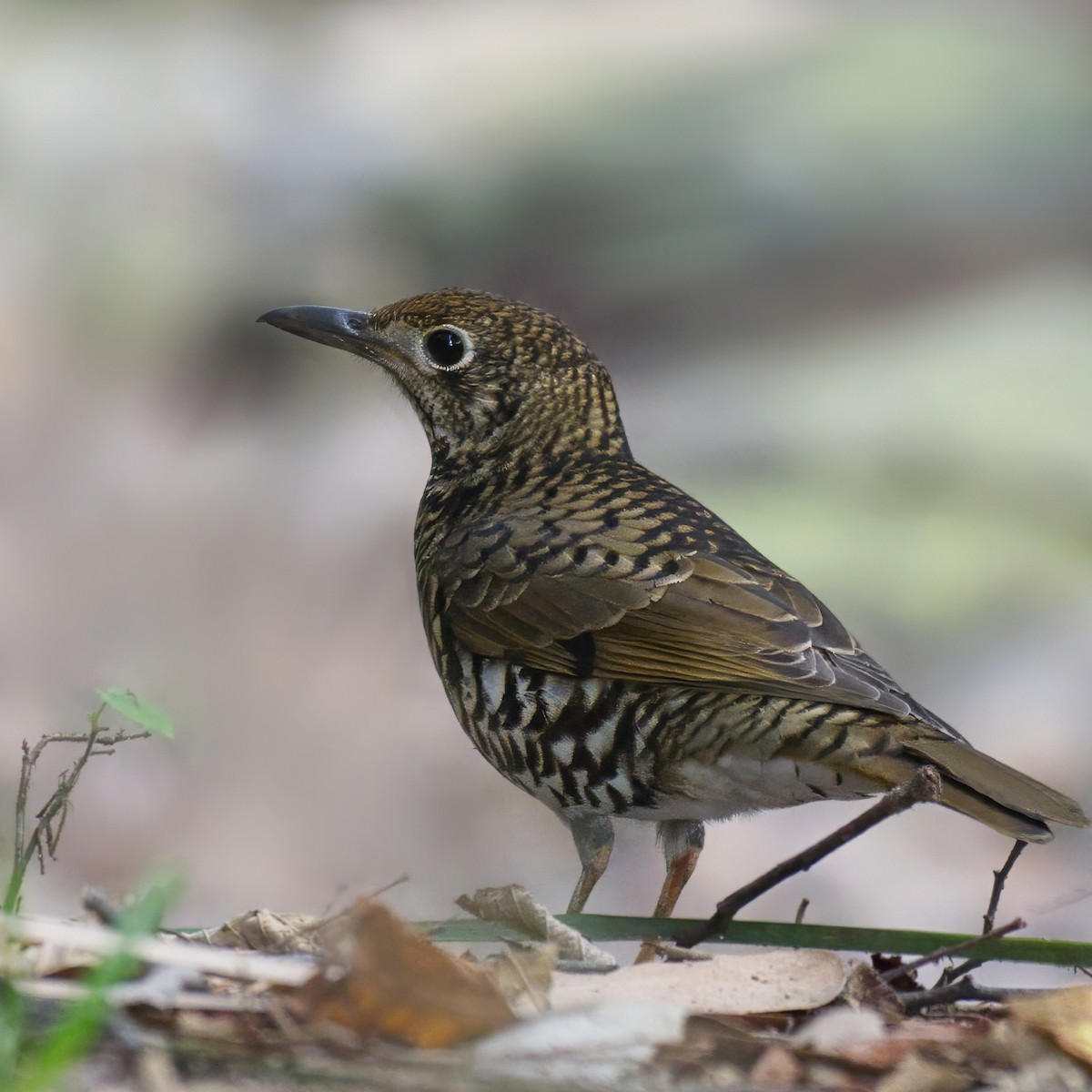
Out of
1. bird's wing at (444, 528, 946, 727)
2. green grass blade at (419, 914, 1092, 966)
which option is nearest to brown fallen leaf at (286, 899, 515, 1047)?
green grass blade at (419, 914, 1092, 966)

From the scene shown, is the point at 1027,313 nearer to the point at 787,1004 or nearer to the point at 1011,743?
the point at 1011,743

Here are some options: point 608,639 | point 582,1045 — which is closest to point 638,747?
point 608,639

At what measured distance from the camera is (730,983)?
8.73 feet

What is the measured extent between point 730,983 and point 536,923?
1.08 feet

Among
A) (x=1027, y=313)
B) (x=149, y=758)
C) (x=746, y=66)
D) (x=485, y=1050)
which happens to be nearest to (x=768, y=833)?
(x=149, y=758)

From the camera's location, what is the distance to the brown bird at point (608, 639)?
133 inches

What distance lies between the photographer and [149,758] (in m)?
7.05

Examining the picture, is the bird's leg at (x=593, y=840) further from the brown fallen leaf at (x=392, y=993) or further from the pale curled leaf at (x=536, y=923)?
the brown fallen leaf at (x=392, y=993)

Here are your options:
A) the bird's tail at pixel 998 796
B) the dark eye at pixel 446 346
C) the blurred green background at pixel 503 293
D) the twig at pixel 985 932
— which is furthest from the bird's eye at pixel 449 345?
the blurred green background at pixel 503 293

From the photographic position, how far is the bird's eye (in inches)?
172

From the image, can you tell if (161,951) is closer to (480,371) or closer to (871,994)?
(871,994)

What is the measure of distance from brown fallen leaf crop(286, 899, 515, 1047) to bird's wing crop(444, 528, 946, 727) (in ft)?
4.52

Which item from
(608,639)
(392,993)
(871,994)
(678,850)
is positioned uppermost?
(608,639)

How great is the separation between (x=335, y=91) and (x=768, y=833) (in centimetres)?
416
